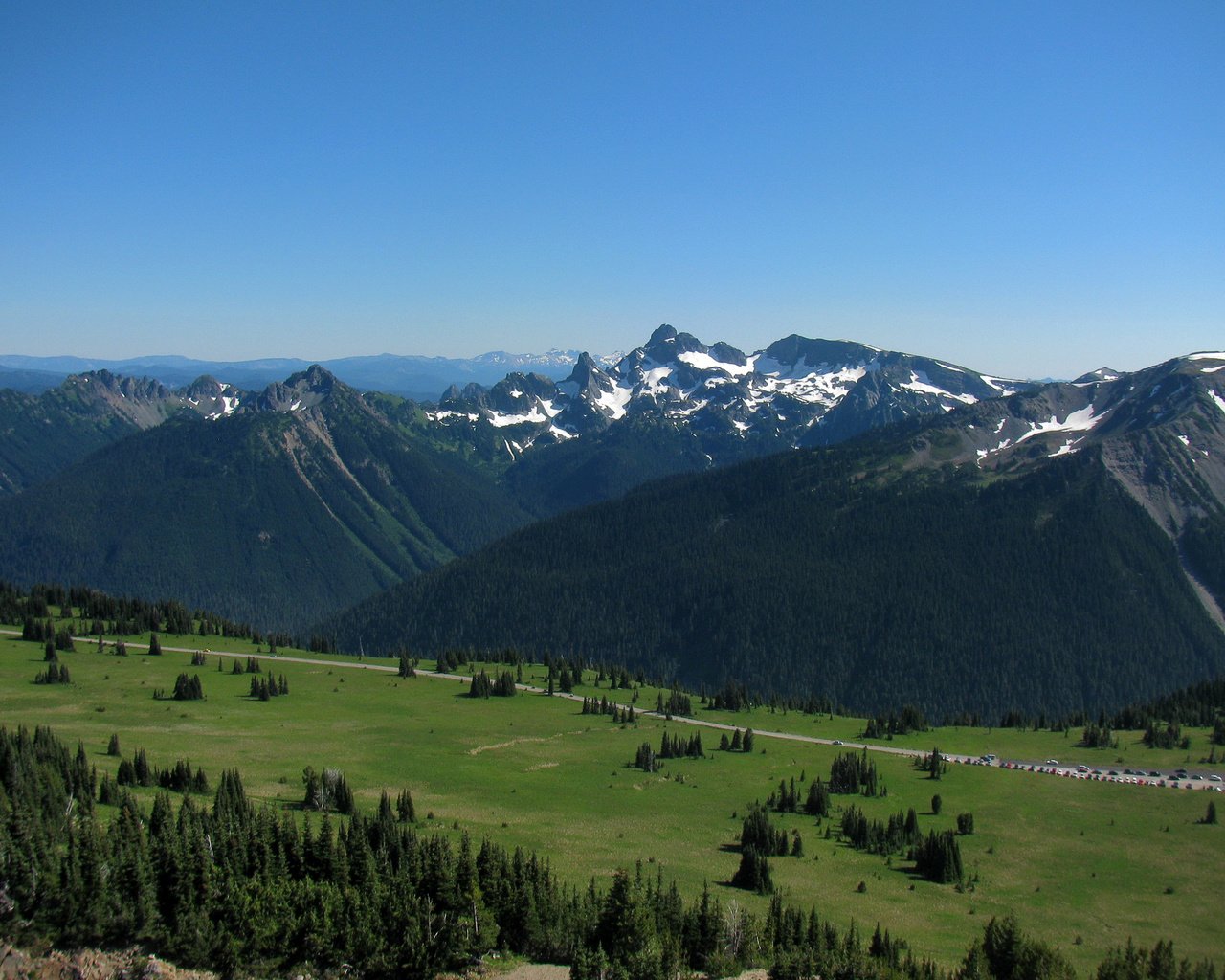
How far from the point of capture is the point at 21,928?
6144cm

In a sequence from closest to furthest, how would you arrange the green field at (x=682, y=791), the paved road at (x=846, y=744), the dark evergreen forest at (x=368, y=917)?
1. the dark evergreen forest at (x=368, y=917)
2. the green field at (x=682, y=791)
3. the paved road at (x=846, y=744)

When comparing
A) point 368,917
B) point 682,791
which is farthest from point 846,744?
A: point 368,917

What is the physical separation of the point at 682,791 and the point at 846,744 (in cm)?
4100

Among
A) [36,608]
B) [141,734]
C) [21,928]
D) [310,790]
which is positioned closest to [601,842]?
[310,790]

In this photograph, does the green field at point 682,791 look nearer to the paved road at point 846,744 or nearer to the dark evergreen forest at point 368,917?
the paved road at point 846,744

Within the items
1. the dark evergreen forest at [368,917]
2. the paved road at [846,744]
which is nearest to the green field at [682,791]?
the paved road at [846,744]

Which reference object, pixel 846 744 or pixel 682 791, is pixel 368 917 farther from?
pixel 846 744

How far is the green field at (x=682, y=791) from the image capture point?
81.9 meters

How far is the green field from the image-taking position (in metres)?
81.9

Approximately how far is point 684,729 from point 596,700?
17461mm

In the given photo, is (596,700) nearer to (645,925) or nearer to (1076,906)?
(1076,906)

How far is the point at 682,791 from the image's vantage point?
368 ft

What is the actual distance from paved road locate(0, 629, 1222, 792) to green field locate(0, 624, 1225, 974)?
4190mm

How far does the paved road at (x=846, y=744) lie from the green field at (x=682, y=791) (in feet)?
13.7
